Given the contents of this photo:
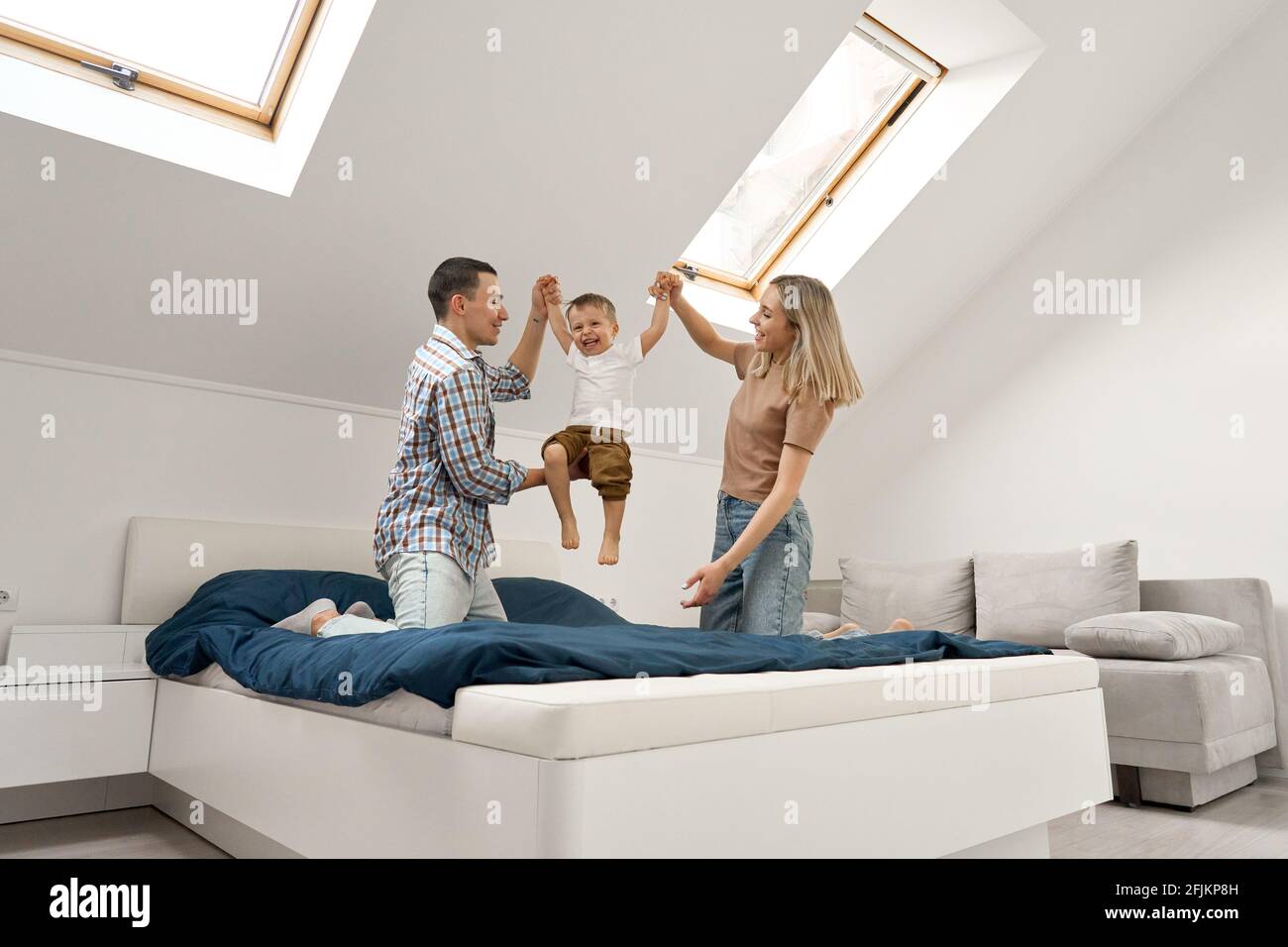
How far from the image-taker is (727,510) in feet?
6.66

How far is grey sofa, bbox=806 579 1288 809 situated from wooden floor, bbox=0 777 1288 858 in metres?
0.08

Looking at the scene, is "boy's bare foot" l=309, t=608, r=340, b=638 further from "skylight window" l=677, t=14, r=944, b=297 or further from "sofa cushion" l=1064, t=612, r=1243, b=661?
"sofa cushion" l=1064, t=612, r=1243, b=661

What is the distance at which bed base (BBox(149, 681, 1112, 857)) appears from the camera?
106 cm

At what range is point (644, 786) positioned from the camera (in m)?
1.08

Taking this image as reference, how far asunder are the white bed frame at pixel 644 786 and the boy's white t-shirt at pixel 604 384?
107cm

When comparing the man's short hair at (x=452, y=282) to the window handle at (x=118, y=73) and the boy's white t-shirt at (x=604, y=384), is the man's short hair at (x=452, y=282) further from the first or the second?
the window handle at (x=118, y=73)

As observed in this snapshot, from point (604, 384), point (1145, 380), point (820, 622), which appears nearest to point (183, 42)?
point (604, 384)

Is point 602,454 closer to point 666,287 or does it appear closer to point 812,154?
point 666,287

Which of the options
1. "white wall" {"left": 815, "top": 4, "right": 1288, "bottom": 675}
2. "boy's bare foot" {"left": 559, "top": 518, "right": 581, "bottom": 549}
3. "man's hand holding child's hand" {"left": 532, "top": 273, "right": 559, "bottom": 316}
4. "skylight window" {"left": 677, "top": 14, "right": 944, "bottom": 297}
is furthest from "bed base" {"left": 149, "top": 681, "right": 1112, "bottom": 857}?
"skylight window" {"left": 677, "top": 14, "right": 944, "bottom": 297}

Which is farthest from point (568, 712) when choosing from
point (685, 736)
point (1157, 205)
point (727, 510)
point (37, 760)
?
point (1157, 205)

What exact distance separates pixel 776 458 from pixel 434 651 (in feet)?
3.28

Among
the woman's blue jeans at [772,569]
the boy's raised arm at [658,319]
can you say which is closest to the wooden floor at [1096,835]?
→ the woman's blue jeans at [772,569]

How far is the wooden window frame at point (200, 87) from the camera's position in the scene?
7.51 ft
